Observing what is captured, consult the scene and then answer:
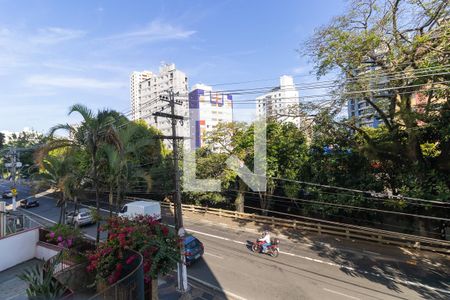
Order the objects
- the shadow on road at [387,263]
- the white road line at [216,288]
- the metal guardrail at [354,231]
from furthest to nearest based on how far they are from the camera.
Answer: the metal guardrail at [354,231] < the shadow on road at [387,263] < the white road line at [216,288]

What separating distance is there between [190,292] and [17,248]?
660cm

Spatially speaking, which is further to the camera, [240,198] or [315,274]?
[240,198]

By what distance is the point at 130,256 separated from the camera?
19.7 feet

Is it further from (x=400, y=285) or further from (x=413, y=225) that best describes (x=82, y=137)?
(x=413, y=225)

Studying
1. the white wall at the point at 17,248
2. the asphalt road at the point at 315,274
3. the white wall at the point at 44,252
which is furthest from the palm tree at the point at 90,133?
the asphalt road at the point at 315,274

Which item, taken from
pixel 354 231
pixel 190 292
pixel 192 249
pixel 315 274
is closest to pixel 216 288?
pixel 190 292

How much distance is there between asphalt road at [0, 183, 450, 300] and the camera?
10.2 metres

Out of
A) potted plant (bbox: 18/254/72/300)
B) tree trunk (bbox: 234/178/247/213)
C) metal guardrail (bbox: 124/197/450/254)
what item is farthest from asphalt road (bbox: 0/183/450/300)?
tree trunk (bbox: 234/178/247/213)

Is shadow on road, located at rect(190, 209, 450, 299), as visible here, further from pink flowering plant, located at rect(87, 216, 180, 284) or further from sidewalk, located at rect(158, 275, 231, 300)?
pink flowering plant, located at rect(87, 216, 180, 284)

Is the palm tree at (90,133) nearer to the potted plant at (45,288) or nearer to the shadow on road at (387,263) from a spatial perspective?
the potted plant at (45,288)

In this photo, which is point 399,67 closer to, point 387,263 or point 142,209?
point 387,263

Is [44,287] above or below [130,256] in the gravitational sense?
below

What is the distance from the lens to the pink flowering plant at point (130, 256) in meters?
6.09

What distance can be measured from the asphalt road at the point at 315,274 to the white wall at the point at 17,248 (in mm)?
6400
